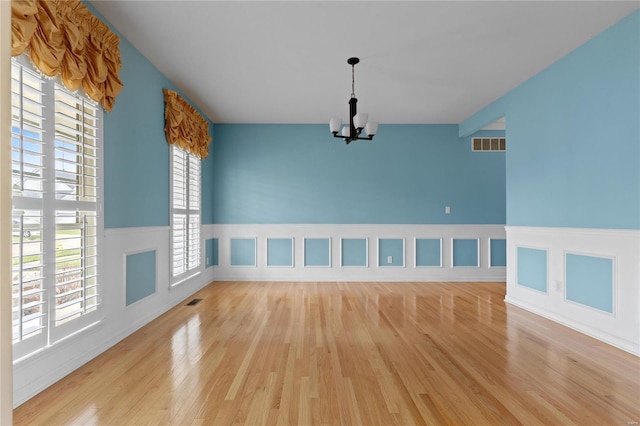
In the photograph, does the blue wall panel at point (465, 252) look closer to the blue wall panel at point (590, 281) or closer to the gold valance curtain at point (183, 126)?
the blue wall panel at point (590, 281)

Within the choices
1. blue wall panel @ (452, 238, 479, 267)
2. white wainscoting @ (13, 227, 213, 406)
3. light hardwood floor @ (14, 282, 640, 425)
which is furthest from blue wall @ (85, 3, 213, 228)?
blue wall panel @ (452, 238, 479, 267)

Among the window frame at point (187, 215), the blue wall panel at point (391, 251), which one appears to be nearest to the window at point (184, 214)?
the window frame at point (187, 215)

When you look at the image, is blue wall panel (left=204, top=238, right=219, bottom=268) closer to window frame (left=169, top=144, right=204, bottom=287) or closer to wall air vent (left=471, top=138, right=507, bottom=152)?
window frame (left=169, top=144, right=204, bottom=287)

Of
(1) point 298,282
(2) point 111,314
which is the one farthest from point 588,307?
(2) point 111,314

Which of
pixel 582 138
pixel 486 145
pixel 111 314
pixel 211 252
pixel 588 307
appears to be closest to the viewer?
pixel 111 314

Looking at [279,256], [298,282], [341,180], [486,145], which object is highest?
[486,145]

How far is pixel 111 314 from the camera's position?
292 cm

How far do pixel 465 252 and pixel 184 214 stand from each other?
4858 mm

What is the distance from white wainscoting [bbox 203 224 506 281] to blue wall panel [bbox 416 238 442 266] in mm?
77

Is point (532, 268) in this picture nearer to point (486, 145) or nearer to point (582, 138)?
point (582, 138)

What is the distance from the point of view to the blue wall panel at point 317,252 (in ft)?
19.5

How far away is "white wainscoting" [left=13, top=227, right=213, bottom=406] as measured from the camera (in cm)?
211

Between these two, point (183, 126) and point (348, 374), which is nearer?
point (348, 374)

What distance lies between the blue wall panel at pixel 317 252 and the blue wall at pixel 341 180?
394 mm
